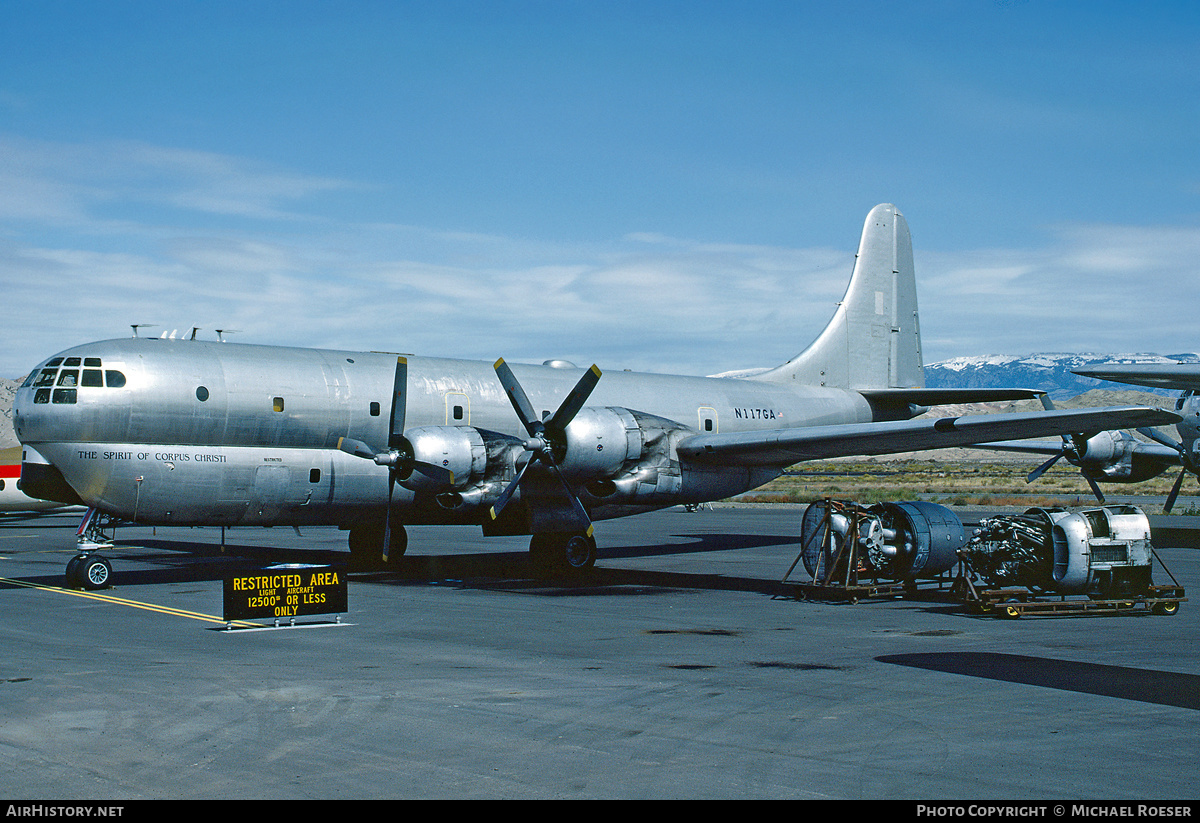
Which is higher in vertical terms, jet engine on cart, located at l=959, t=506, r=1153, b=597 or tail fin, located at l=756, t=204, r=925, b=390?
tail fin, located at l=756, t=204, r=925, b=390

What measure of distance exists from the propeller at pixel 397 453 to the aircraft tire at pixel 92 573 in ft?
17.4

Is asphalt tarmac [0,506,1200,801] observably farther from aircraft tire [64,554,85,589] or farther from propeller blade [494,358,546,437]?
propeller blade [494,358,546,437]

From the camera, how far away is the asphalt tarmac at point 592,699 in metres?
8.14

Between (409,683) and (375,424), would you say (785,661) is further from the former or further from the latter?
(375,424)

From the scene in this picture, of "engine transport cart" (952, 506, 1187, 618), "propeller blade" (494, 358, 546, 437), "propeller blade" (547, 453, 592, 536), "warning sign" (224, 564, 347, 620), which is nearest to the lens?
"warning sign" (224, 564, 347, 620)

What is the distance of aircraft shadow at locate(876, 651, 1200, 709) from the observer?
37.5 feet

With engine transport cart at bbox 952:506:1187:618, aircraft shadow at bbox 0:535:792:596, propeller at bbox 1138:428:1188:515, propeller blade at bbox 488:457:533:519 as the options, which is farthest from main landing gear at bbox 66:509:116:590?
propeller at bbox 1138:428:1188:515

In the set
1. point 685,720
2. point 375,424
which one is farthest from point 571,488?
point 685,720

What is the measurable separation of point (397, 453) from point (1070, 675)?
14.4m

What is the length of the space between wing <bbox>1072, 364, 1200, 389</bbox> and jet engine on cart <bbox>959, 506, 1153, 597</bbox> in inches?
408

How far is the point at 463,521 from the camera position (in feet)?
83.0

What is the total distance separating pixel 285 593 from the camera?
16453mm

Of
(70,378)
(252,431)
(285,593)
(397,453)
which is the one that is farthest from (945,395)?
(70,378)
